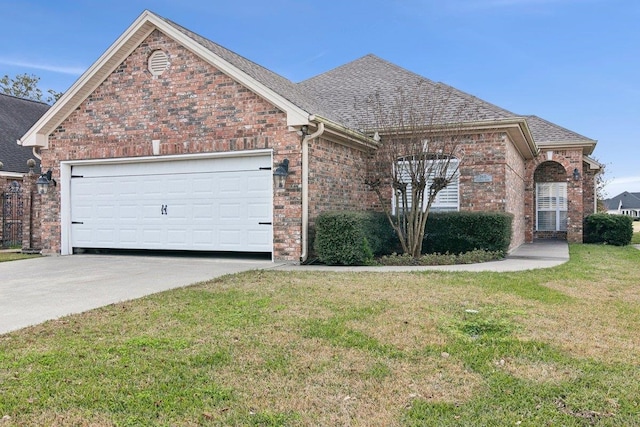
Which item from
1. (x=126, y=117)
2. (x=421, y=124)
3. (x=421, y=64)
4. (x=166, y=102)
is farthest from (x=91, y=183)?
(x=421, y=64)

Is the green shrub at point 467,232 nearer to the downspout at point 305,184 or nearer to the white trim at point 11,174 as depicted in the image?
the downspout at point 305,184

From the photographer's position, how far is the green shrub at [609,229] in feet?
58.1

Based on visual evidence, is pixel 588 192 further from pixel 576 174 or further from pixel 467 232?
pixel 467 232

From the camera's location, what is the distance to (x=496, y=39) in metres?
17.4

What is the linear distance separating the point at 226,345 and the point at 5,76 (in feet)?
146

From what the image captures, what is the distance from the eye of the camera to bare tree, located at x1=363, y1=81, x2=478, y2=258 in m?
11.5

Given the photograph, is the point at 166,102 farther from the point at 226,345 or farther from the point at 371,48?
the point at 371,48

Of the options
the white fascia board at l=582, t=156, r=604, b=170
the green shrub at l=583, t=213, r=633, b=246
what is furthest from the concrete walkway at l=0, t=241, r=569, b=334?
the white fascia board at l=582, t=156, r=604, b=170

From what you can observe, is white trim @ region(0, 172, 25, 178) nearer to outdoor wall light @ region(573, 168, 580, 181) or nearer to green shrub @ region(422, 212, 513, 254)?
green shrub @ region(422, 212, 513, 254)

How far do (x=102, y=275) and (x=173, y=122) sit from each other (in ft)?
14.3

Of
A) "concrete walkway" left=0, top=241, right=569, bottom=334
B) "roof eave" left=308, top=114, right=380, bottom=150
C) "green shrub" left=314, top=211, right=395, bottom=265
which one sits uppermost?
"roof eave" left=308, top=114, right=380, bottom=150

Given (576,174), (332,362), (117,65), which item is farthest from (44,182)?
(576,174)

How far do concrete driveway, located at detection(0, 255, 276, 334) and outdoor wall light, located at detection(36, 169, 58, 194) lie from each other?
6.16 ft

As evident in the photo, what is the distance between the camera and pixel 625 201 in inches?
3376
